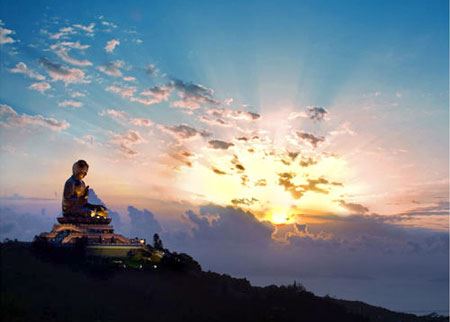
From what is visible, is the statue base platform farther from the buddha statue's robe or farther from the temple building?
→ the buddha statue's robe

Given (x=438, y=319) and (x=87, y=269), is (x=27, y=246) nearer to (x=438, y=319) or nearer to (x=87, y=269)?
(x=87, y=269)

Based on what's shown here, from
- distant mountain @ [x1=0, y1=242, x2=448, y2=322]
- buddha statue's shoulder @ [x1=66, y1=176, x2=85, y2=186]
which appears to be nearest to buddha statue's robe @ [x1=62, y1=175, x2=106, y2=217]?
buddha statue's shoulder @ [x1=66, y1=176, x2=85, y2=186]

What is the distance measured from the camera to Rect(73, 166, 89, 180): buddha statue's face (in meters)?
76.9

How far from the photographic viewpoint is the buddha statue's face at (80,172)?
7694cm

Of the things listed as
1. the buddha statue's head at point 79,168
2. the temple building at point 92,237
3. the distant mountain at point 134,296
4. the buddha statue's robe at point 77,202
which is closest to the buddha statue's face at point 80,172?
the buddha statue's head at point 79,168

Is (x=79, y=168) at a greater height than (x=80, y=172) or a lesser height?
greater

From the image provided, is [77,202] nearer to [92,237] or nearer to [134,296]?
[92,237]

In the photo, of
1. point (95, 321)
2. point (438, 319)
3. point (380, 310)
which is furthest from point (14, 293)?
point (438, 319)

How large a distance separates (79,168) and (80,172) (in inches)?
25.7

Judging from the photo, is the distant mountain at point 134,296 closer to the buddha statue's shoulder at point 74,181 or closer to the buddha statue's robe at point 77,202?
the buddha statue's robe at point 77,202

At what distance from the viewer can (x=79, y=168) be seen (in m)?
76.9

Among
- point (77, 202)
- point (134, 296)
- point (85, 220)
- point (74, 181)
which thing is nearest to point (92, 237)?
point (85, 220)

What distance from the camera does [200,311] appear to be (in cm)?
5281

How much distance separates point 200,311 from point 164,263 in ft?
46.6
